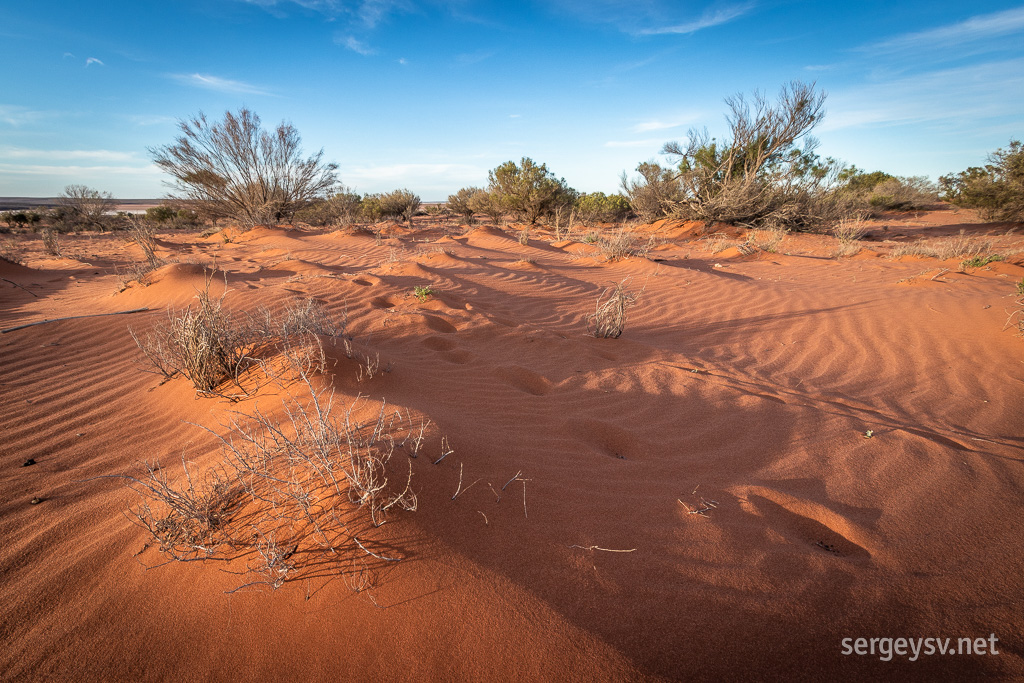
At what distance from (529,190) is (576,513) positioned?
16.2 m

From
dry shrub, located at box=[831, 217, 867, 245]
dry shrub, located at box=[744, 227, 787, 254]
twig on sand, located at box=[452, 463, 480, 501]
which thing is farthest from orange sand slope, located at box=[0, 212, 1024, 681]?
dry shrub, located at box=[831, 217, 867, 245]

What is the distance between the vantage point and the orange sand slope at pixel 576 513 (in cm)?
129

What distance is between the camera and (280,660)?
1256 millimetres

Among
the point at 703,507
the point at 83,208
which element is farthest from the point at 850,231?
the point at 83,208

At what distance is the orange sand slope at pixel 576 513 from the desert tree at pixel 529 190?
12882mm

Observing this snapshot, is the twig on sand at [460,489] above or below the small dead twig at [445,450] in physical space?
below

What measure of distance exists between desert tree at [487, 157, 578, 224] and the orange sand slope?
1288 cm

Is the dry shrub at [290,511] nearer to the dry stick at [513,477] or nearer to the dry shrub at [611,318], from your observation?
the dry stick at [513,477]

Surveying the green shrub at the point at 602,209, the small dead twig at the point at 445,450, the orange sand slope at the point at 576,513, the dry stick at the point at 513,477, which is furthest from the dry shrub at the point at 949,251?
the green shrub at the point at 602,209

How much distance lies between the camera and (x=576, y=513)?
1.87 m

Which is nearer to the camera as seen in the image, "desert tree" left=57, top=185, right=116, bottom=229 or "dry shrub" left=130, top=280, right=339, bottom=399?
"dry shrub" left=130, top=280, right=339, bottom=399

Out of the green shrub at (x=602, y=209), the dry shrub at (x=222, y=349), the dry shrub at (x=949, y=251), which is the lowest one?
the dry shrub at (x=222, y=349)

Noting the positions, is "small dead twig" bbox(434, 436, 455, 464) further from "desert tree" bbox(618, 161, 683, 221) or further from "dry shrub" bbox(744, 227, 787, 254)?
"desert tree" bbox(618, 161, 683, 221)

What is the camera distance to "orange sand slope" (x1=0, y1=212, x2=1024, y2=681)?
1293mm
